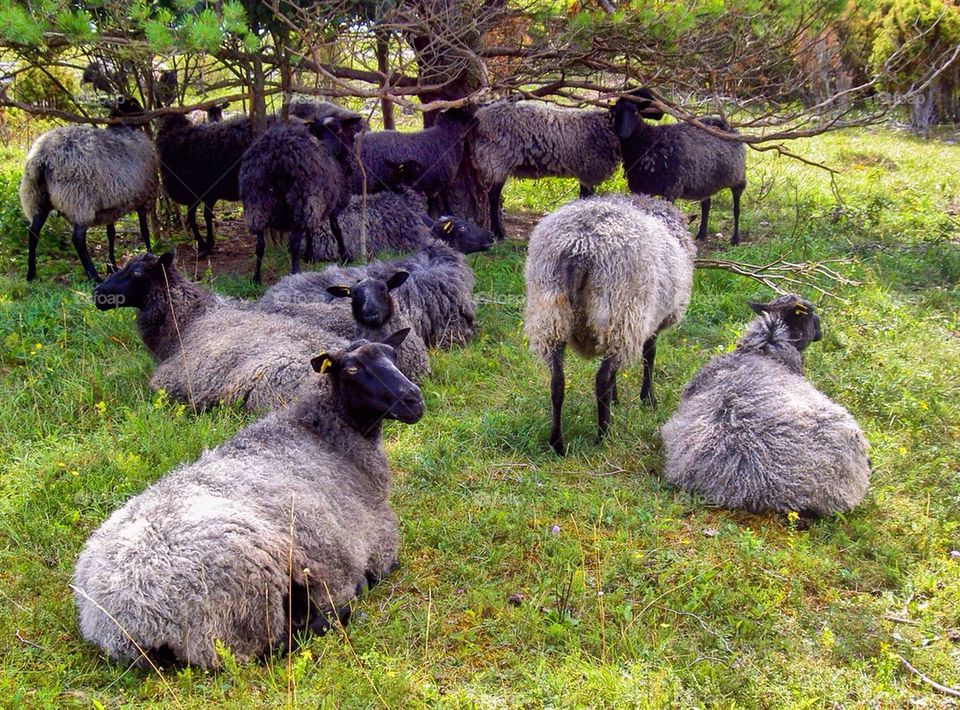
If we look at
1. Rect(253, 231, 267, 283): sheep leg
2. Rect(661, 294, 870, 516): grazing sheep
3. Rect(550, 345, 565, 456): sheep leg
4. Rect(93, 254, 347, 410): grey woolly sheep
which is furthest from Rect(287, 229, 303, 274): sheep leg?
Rect(661, 294, 870, 516): grazing sheep

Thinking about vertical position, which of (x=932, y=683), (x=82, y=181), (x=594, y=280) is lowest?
(x=932, y=683)

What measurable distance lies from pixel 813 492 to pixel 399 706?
8.14 ft

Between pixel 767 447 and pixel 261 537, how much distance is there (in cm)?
269

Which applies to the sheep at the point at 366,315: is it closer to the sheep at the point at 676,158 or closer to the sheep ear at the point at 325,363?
the sheep ear at the point at 325,363

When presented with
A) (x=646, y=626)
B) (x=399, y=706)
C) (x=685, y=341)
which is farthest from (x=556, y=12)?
(x=399, y=706)

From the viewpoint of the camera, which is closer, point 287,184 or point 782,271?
point 287,184

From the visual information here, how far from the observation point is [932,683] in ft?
10.7

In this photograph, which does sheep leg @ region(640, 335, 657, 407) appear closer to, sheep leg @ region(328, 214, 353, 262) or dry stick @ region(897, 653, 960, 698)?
dry stick @ region(897, 653, 960, 698)

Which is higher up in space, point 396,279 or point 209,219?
point 209,219

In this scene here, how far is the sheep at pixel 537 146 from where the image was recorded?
9.54 metres

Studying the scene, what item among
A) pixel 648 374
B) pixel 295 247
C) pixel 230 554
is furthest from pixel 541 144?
pixel 230 554

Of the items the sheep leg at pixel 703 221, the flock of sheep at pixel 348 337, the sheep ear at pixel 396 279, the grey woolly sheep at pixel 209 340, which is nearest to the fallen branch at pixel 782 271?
the flock of sheep at pixel 348 337

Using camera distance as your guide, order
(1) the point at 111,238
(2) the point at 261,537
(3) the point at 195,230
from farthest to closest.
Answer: (3) the point at 195,230 → (1) the point at 111,238 → (2) the point at 261,537

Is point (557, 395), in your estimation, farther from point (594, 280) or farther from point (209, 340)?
point (209, 340)
